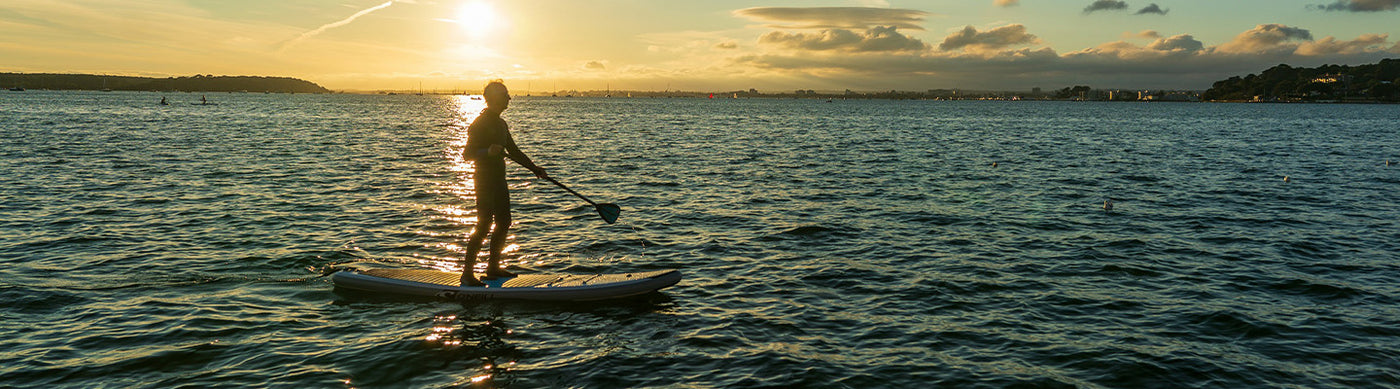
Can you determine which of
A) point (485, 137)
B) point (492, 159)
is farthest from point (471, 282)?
point (485, 137)

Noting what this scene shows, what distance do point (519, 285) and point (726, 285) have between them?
3.20 m

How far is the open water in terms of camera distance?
8.85m

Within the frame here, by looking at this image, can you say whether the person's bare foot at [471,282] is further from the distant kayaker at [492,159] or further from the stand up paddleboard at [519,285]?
the distant kayaker at [492,159]

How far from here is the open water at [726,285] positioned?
348 inches

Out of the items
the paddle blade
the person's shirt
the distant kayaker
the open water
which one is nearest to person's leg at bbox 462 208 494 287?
the distant kayaker

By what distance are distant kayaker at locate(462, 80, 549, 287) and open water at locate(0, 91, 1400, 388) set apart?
46.3 inches

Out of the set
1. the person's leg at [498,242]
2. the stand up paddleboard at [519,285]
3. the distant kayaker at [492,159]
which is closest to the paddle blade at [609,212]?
the stand up paddleboard at [519,285]

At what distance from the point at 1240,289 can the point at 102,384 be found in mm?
15182

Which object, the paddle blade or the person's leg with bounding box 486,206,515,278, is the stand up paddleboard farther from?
the paddle blade

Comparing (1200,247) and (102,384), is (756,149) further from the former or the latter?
(102,384)

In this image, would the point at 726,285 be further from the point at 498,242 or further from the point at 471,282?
the point at 471,282

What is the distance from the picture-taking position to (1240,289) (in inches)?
512

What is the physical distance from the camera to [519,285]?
11.5 metres

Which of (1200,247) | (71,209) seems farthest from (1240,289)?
(71,209)
